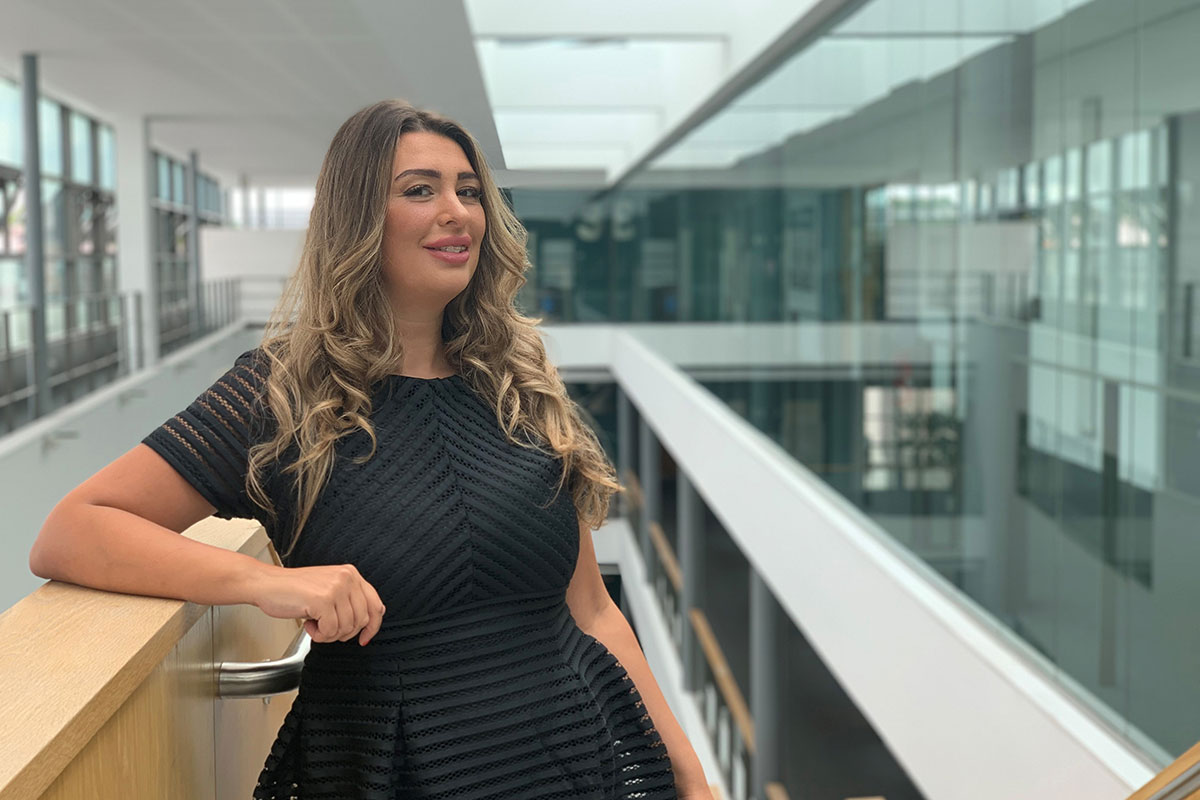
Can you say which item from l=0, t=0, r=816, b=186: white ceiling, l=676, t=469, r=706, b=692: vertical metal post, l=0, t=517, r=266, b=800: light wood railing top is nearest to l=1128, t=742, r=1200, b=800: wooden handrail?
l=0, t=517, r=266, b=800: light wood railing top

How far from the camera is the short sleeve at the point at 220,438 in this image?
1.30m

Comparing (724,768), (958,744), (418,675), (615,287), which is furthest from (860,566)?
(615,287)

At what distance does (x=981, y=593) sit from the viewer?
4.18m

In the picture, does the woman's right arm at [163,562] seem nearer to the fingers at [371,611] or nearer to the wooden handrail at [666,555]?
the fingers at [371,611]

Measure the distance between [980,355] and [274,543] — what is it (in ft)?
11.2

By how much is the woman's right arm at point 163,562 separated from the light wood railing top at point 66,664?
0.11 ft

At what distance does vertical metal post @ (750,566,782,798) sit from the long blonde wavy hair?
25.0 feet

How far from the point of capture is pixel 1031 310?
12.5ft

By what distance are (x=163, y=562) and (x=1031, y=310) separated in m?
3.15

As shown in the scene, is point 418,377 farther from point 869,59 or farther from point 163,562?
point 869,59

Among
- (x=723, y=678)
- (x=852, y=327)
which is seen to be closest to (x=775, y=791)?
(x=723, y=678)

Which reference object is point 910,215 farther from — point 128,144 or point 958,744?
point 128,144

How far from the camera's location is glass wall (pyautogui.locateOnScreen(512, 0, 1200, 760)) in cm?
293

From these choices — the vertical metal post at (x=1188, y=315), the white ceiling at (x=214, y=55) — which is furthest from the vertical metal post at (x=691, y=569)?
the vertical metal post at (x=1188, y=315)
